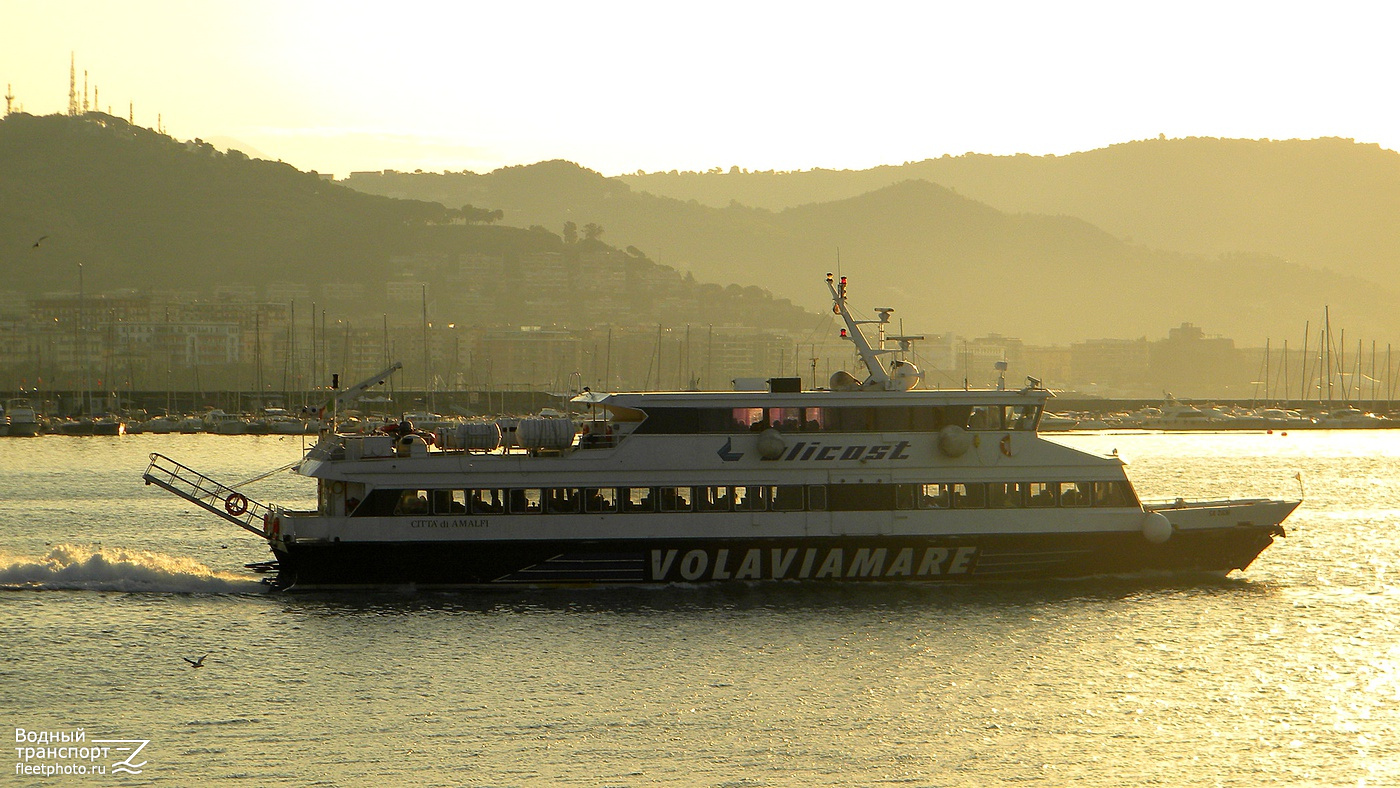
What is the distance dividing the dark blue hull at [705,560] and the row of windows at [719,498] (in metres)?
0.66

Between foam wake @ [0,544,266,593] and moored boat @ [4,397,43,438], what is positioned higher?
moored boat @ [4,397,43,438]

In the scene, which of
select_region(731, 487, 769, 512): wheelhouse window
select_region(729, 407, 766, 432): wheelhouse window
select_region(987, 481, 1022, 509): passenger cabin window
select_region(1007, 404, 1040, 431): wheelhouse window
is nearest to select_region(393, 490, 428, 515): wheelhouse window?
select_region(731, 487, 769, 512): wheelhouse window

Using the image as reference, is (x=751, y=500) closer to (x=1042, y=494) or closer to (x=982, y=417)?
(x=982, y=417)

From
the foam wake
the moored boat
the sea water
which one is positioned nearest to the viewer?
the sea water

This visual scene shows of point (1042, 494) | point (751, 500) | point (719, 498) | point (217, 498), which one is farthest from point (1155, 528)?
point (217, 498)

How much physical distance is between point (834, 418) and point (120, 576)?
16452 mm

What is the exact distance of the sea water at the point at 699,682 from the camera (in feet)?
64.8

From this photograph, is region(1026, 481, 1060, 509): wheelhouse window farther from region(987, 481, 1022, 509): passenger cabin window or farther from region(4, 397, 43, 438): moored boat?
region(4, 397, 43, 438): moored boat

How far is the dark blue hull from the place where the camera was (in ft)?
91.3

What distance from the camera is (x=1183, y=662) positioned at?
24.9 metres

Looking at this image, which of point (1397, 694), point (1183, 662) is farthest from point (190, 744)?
point (1397, 694)

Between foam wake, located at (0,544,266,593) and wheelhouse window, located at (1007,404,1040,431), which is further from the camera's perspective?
foam wake, located at (0,544,266,593)

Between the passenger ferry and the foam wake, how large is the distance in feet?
8.08

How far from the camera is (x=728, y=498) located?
28.1m
